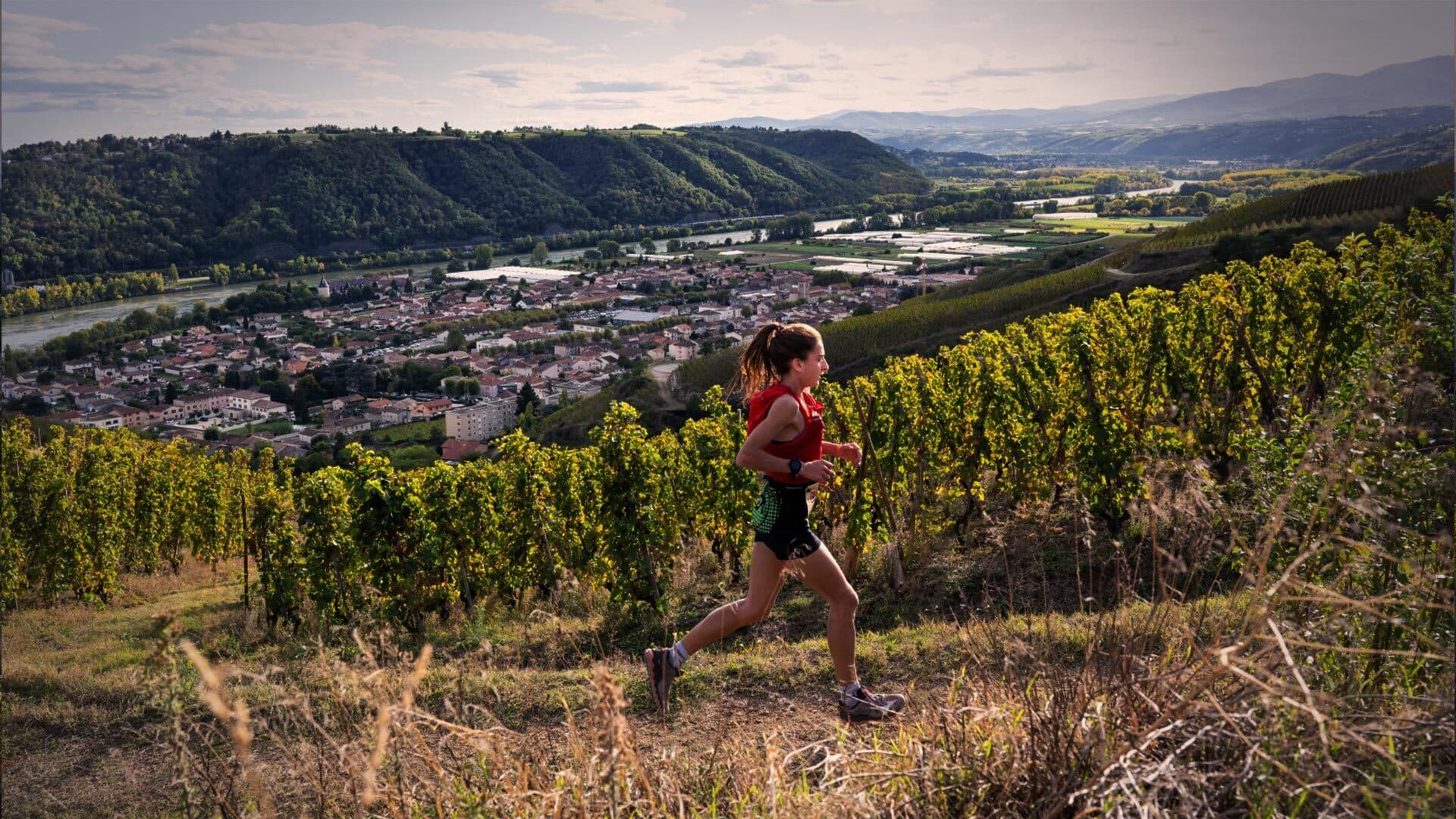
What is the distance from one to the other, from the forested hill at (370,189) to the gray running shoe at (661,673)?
299 ft

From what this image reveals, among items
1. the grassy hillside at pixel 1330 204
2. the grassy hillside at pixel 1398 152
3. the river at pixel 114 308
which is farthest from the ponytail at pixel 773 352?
the river at pixel 114 308

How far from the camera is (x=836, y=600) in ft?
12.2

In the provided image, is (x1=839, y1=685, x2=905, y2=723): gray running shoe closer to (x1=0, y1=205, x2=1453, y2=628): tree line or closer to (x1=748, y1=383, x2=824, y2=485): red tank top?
(x1=748, y1=383, x2=824, y2=485): red tank top

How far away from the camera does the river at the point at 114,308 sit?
7312 cm

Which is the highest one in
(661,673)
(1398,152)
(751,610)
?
(1398,152)

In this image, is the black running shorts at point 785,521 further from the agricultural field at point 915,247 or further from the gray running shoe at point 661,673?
the agricultural field at point 915,247

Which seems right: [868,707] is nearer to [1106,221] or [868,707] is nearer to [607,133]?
[1106,221]

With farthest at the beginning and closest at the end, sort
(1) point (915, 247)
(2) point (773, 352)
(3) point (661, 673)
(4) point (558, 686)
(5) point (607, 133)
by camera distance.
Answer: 1. (5) point (607, 133)
2. (1) point (915, 247)
3. (4) point (558, 686)
4. (3) point (661, 673)
5. (2) point (773, 352)

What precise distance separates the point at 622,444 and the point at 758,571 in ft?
13.0

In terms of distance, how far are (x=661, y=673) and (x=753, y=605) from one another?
0.59 meters

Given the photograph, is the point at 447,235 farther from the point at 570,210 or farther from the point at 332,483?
the point at 332,483

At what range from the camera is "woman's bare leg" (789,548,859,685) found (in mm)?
3637

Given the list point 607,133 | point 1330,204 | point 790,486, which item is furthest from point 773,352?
point 607,133

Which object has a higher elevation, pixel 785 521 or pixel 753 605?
pixel 785 521
